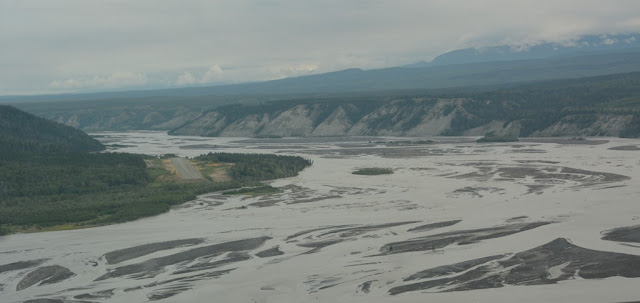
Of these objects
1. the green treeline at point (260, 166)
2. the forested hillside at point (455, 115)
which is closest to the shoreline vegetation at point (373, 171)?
the green treeline at point (260, 166)

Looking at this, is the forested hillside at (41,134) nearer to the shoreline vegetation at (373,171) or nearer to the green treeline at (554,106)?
the shoreline vegetation at (373,171)

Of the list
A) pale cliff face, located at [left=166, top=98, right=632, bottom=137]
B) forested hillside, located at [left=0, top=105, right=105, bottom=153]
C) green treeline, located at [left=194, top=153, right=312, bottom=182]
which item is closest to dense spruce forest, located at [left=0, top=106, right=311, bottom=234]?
green treeline, located at [left=194, top=153, right=312, bottom=182]

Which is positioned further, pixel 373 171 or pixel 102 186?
pixel 373 171

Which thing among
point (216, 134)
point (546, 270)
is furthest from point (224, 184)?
point (216, 134)

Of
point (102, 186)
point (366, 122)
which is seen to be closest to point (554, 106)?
point (366, 122)

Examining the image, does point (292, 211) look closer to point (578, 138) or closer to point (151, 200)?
point (151, 200)

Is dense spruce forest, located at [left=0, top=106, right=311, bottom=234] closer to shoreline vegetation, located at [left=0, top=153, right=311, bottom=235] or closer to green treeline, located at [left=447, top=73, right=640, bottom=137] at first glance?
shoreline vegetation, located at [left=0, top=153, right=311, bottom=235]

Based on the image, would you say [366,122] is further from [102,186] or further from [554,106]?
[102,186]
